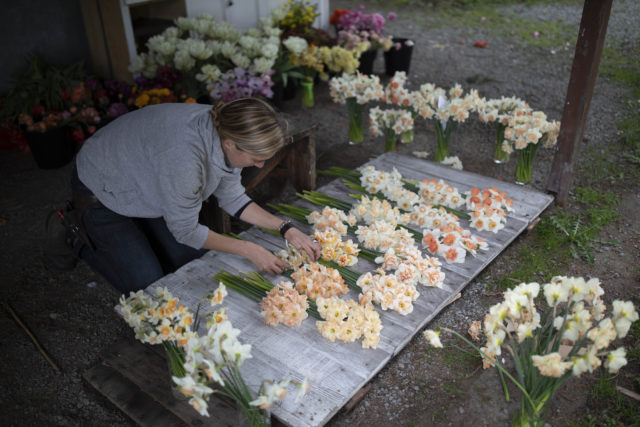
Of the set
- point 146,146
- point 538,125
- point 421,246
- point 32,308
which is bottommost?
point 32,308

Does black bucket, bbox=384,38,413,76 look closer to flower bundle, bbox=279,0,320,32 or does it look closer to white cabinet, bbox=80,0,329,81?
flower bundle, bbox=279,0,320,32

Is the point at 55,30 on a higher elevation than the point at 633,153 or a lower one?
higher

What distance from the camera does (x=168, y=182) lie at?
2.49 metres

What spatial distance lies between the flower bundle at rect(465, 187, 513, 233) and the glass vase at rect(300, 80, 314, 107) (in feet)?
9.93

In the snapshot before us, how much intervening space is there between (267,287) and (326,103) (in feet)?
13.4

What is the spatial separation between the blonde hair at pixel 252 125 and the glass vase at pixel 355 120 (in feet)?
8.10

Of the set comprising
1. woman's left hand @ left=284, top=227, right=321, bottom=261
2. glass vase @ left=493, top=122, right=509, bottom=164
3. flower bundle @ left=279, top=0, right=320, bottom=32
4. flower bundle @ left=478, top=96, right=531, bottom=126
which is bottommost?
A: glass vase @ left=493, top=122, right=509, bottom=164

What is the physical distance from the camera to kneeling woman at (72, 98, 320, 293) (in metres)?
2.46

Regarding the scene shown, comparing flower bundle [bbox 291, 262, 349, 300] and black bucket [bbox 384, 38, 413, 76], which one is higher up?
black bucket [bbox 384, 38, 413, 76]

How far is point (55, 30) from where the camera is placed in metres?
5.35

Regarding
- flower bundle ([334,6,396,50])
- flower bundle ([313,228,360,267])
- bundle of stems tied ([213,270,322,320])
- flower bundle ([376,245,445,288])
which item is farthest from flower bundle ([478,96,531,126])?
flower bundle ([334,6,396,50])

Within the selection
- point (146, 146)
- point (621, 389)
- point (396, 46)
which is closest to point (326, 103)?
point (396, 46)

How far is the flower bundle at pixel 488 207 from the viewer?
10.7 feet

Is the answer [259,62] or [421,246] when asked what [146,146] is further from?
[259,62]
